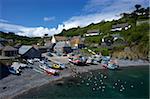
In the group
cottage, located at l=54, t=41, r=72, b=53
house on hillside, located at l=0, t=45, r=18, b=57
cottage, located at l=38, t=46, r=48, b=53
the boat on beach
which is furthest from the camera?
cottage, located at l=54, t=41, r=72, b=53

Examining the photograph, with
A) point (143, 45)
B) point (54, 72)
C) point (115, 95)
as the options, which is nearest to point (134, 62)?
point (143, 45)

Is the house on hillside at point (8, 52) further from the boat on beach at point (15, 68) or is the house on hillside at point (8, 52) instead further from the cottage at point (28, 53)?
the boat on beach at point (15, 68)

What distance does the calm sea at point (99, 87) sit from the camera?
104ft

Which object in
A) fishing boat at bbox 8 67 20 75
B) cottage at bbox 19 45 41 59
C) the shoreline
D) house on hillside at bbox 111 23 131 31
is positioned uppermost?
house on hillside at bbox 111 23 131 31

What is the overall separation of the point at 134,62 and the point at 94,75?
18.6 meters

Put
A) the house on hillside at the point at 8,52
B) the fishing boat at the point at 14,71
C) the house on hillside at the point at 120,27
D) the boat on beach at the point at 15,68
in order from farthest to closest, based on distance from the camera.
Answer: the house on hillside at the point at 120,27, the house on hillside at the point at 8,52, the boat on beach at the point at 15,68, the fishing boat at the point at 14,71

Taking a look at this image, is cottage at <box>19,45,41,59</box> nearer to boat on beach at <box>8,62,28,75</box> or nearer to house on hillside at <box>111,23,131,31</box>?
boat on beach at <box>8,62,28,75</box>

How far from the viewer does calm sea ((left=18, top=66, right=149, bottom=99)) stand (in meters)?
31.6

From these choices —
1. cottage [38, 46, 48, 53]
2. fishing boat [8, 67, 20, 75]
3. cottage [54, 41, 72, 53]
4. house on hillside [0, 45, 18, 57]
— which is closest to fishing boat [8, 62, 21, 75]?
fishing boat [8, 67, 20, 75]

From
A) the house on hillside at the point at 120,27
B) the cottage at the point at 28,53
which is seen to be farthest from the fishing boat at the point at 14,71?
the house on hillside at the point at 120,27

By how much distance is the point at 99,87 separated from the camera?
1431 inches

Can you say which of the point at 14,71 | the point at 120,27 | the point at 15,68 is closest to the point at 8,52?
the point at 15,68

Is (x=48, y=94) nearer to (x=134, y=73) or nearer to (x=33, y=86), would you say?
(x=33, y=86)

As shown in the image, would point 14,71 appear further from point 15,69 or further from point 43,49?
point 43,49
